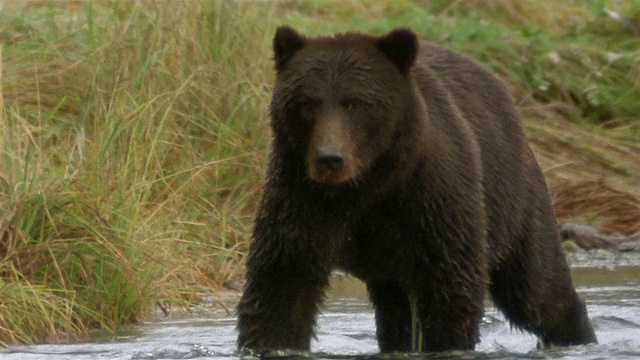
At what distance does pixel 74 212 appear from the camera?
7.75m

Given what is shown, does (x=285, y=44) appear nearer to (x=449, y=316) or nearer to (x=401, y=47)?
(x=401, y=47)

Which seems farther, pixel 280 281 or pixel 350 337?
pixel 350 337

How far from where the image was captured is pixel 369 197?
6297mm

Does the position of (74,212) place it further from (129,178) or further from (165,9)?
(165,9)

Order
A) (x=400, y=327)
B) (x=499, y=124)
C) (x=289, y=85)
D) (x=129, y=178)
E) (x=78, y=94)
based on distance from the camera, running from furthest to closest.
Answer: (x=78, y=94) → (x=129, y=178) → (x=499, y=124) → (x=400, y=327) → (x=289, y=85)

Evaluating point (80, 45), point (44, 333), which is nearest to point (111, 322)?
point (44, 333)

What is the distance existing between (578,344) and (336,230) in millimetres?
1972

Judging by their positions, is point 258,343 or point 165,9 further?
point 165,9

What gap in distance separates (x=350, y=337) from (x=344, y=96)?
2.12 meters

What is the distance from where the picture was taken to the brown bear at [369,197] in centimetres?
614

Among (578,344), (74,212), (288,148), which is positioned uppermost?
(288,148)

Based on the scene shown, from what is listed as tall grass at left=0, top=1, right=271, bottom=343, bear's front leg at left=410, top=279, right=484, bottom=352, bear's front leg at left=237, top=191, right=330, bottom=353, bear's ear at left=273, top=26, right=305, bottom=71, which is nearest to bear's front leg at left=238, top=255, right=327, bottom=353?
bear's front leg at left=237, top=191, right=330, bottom=353

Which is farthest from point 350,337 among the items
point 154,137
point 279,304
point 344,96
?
point 344,96

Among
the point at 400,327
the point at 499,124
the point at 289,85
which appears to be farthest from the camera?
the point at 499,124
